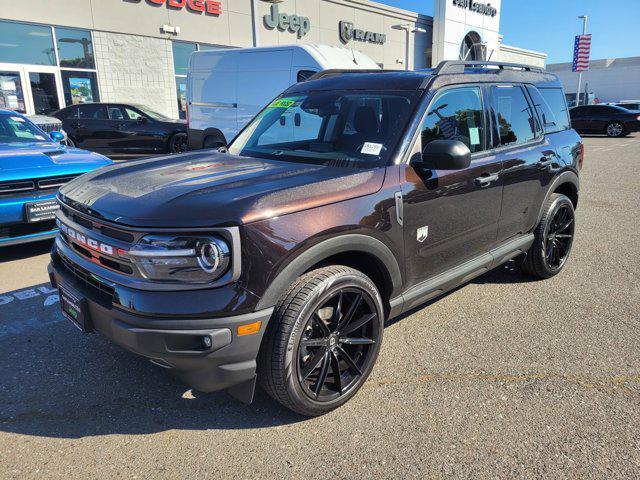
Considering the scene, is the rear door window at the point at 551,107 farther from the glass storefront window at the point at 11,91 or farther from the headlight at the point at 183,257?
the glass storefront window at the point at 11,91

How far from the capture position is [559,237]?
4844 mm

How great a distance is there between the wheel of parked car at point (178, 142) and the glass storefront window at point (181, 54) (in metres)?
5.40

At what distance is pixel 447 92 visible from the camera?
3377 millimetres

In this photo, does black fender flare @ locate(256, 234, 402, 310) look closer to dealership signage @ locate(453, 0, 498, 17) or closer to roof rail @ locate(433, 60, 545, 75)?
roof rail @ locate(433, 60, 545, 75)

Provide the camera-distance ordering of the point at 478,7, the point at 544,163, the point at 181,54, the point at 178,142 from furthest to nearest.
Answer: the point at 478,7, the point at 181,54, the point at 178,142, the point at 544,163

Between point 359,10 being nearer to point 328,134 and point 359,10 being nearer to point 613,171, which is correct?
point 613,171

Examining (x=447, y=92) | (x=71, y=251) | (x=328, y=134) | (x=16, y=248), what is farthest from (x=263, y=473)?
(x=16, y=248)

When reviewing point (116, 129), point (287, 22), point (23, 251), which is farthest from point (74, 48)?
point (23, 251)

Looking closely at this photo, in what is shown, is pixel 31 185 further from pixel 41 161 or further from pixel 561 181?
pixel 561 181

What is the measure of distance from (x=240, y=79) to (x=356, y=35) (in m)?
15.4

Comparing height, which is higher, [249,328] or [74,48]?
[74,48]

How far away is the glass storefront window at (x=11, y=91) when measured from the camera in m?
14.2

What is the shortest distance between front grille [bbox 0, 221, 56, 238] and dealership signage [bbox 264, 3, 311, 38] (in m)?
17.0

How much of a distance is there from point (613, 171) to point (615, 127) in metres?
13.7
